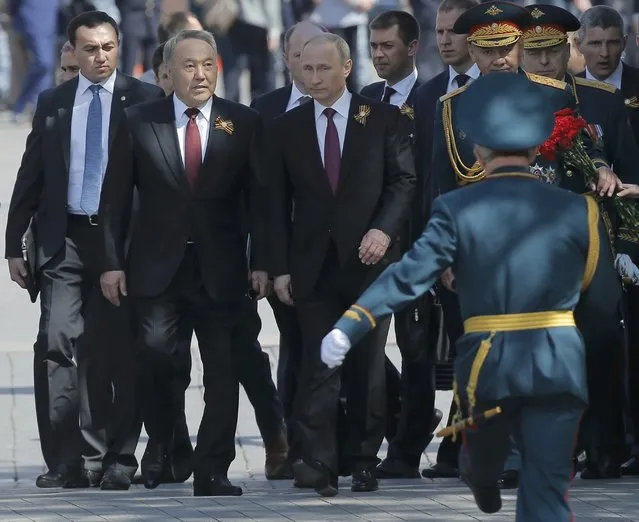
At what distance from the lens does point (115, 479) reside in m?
10.5

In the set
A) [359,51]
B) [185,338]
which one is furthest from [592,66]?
[359,51]

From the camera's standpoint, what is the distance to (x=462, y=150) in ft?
32.9

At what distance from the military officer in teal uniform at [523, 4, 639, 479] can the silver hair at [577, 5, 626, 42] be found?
1102 mm

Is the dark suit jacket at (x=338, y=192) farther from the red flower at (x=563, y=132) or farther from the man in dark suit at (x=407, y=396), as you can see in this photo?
the red flower at (x=563, y=132)

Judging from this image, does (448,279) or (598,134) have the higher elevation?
(598,134)

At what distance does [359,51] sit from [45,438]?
11.7m

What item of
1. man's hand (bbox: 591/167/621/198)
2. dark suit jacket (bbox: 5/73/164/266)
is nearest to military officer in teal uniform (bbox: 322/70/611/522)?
man's hand (bbox: 591/167/621/198)

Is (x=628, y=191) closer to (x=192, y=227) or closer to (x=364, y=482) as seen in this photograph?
(x=364, y=482)

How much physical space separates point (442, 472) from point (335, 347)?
127 inches

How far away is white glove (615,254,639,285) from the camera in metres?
9.99

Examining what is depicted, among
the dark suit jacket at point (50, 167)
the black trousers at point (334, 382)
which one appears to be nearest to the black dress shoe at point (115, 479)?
the black trousers at point (334, 382)

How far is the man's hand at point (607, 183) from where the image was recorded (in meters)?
9.73

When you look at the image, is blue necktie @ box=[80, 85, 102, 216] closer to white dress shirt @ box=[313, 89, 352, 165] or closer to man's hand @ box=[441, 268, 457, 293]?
white dress shirt @ box=[313, 89, 352, 165]

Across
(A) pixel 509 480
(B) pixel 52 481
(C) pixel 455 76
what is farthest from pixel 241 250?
(A) pixel 509 480
